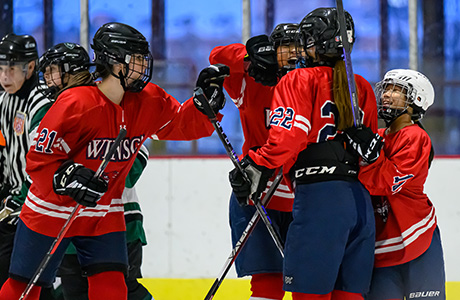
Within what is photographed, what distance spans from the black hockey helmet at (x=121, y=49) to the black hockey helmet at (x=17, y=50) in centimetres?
84

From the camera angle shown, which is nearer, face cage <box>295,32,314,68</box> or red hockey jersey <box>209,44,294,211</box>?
face cage <box>295,32,314,68</box>

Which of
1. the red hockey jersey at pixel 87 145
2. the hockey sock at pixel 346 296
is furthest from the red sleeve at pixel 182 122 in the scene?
the hockey sock at pixel 346 296

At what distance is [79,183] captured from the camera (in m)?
2.35

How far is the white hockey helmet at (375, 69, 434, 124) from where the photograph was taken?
2398 millimetres

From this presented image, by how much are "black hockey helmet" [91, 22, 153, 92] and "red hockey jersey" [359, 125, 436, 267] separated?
2.54 ft

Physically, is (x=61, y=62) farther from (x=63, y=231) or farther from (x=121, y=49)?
(x=63, y=231)

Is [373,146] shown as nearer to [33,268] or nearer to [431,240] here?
[431,240]

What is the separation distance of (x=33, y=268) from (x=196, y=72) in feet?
7.17

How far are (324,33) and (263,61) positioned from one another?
41 cm

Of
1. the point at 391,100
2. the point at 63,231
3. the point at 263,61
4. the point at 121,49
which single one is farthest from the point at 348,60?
the point at 63,231

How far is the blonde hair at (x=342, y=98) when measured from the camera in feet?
7.11

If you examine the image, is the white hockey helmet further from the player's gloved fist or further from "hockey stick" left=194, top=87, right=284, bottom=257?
the player's gloved fist

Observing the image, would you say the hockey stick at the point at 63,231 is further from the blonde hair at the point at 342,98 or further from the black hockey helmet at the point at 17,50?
the black hockey helmet at the point at 17,50

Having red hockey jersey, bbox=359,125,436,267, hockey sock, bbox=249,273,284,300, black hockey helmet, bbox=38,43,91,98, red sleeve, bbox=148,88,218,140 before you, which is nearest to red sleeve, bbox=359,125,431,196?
red hockey jersey, bbox=359,125,436,267
